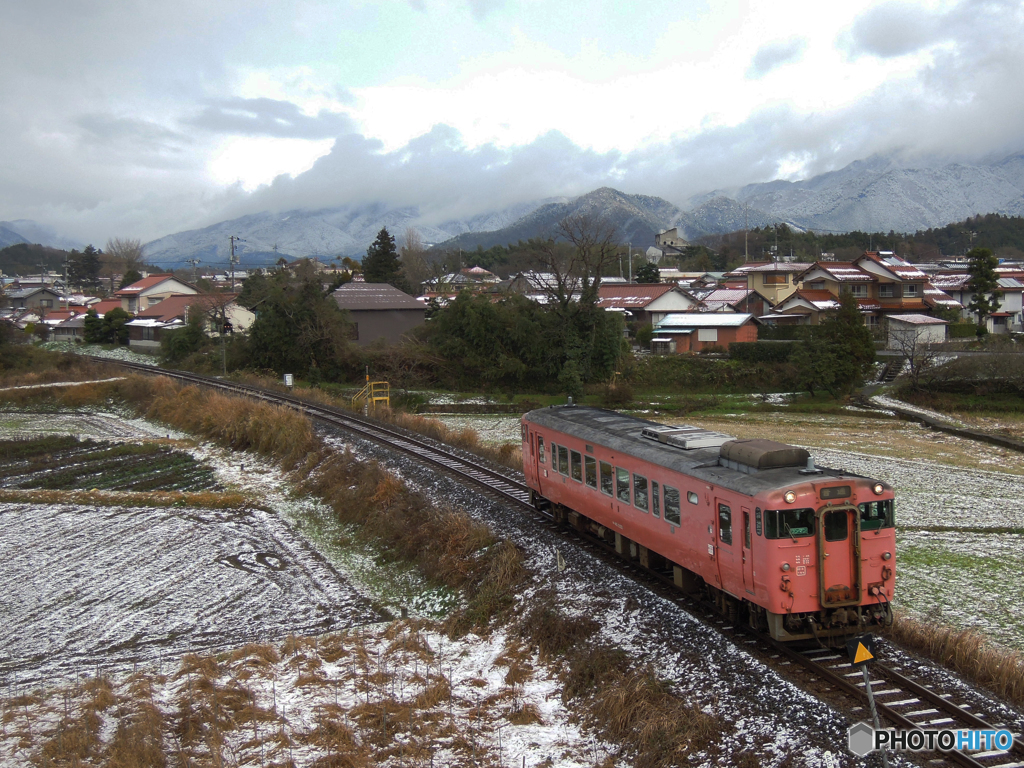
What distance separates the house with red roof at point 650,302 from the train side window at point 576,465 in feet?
144

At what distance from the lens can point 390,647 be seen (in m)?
12.9

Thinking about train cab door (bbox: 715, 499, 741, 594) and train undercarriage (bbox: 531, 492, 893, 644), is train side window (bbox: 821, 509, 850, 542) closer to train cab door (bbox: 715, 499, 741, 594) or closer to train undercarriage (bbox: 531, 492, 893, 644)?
train undercarriage (bbox: 531, 492, 893, 644)

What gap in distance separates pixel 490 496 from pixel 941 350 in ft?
122

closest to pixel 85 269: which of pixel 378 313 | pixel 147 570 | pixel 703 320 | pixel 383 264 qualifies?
pixel 383 264

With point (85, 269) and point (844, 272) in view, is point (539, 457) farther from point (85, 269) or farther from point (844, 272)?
point (85, 269)

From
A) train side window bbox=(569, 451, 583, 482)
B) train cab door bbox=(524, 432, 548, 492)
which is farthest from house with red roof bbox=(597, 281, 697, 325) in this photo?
train side window bbox=(569, 451, 583, 482)

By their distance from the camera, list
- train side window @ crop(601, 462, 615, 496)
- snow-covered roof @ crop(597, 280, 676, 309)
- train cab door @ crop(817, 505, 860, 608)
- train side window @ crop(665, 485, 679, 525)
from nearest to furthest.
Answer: train cab door @ crop(817, 505, 860, 608) < train side window @ crop(665, 485, 679, 525) < train side window @ crop(601, 462, 615, 496) < snow-covered roof @ crop(597, 280, 676, 309)

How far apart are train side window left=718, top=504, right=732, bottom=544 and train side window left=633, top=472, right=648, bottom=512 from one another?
212 centimetres

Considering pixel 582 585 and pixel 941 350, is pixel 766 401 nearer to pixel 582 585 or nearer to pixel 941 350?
pixel 941 350

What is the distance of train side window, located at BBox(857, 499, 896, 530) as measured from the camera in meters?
10.1

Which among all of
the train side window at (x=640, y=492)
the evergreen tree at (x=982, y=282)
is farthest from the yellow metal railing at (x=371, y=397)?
the evergreen tree at (x=982, y=282)

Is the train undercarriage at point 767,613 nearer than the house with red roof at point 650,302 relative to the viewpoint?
Yes

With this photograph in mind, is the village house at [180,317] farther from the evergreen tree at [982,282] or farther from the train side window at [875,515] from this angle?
the evergreen tree at [982,282]

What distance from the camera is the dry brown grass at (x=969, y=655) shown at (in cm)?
946
